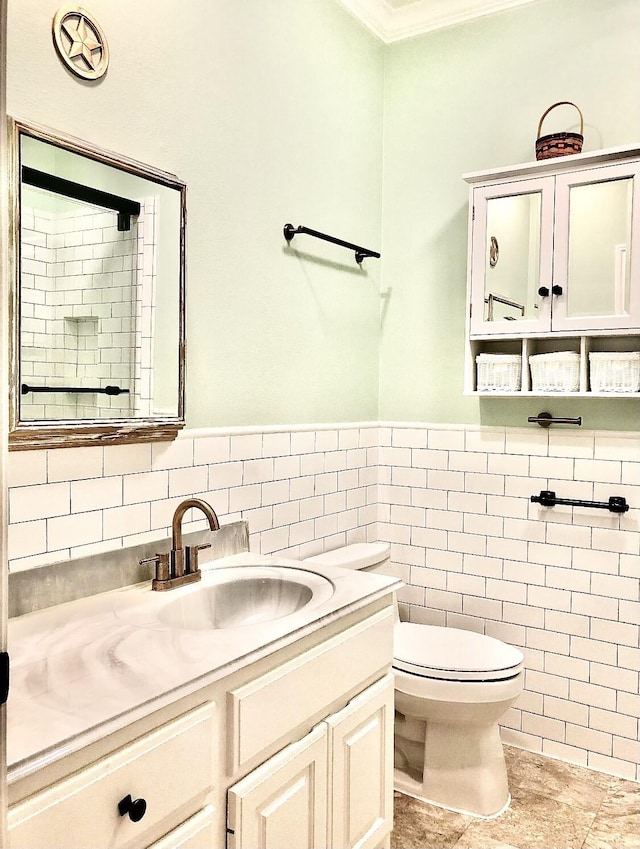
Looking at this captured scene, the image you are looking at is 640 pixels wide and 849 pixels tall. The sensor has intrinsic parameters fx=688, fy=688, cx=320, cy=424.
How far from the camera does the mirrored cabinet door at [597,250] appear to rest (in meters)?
2.29

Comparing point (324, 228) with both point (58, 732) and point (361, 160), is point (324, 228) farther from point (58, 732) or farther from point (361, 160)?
point (58, 732)

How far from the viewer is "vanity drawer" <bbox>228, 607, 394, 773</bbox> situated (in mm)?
1327

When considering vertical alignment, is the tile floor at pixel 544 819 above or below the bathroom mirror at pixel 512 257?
below

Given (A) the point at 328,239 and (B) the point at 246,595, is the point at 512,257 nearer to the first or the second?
(A) the point at 328,239

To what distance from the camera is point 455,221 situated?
2.80 meters

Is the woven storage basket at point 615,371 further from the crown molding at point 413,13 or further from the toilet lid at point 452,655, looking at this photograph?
the crown molding at point 413,13

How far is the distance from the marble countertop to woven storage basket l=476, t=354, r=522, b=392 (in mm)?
1096

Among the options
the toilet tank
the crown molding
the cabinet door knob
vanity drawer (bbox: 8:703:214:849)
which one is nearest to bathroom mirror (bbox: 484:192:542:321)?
the crown molding

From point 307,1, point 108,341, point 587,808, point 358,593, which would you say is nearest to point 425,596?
point 587,808

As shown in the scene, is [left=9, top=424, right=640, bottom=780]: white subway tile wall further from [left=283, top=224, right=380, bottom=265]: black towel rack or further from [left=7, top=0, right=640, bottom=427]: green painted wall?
[left=283, top=224, right=380, bottom=265]: black towel rack

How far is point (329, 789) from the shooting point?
5.26 ft

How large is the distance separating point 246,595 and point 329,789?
0.53m

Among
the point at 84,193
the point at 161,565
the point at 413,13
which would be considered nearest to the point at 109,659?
the point at 161,565

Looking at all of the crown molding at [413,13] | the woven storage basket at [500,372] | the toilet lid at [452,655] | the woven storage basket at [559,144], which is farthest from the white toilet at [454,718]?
the crown molding at [413,13]
